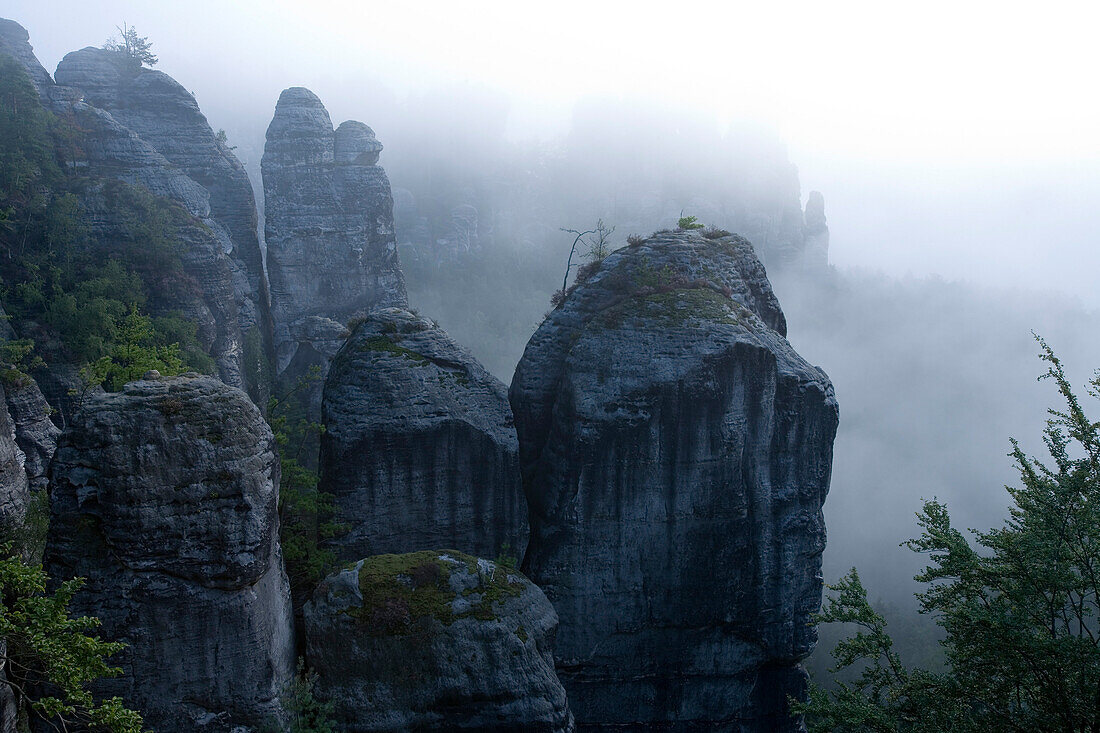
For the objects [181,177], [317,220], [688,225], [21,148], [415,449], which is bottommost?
[415,449]

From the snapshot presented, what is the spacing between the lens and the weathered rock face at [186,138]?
4041 centimetres

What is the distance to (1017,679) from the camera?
1023 cm

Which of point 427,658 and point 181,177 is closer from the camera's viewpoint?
point 427,658

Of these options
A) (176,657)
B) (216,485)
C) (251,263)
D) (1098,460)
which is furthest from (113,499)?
(251,263)

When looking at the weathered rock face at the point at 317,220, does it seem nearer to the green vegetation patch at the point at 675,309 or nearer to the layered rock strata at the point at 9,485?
the layered rock strata at the point at 9,485

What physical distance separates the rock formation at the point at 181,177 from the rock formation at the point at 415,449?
73.6ft

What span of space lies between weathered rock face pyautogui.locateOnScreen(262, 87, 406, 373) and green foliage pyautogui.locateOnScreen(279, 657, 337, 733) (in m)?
36.3

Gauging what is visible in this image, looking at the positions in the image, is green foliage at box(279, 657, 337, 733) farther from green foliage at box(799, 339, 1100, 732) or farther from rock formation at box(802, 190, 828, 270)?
rock formation at box(802, 190, 828, 270)

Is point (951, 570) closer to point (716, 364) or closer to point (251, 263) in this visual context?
point (716, 364)

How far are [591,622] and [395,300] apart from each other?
37.8m

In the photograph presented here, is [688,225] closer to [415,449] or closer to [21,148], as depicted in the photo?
[415,449]

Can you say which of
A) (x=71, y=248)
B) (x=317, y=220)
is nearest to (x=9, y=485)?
(x=71, y=248)

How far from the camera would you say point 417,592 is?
11.6 meters

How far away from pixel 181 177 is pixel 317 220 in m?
10.4
